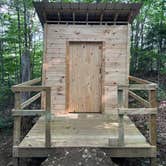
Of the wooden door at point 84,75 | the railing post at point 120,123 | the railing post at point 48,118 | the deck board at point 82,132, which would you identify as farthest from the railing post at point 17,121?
the wooden door at point 84,75

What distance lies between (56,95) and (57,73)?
63cm

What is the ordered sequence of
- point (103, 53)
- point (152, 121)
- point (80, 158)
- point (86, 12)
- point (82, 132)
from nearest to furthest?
1. point (80, 158)
2. point (152, 121)
3. point (82, 132)
4. point (86, 12)
5. point (103, 53)

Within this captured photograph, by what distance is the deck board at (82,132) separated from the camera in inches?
208

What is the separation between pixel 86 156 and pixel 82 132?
4.40 feet

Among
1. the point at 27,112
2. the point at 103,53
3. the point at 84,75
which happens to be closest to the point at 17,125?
the point at 27,112

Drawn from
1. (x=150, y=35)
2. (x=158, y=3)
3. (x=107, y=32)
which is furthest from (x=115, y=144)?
(x=158, y=3)

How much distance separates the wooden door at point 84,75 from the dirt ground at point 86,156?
1.54m

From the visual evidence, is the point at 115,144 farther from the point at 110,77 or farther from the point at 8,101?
the point at 8,101

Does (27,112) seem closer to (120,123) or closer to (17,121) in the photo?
(17,121)

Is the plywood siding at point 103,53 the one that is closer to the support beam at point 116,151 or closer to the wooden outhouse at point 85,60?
the wooden outhouse at point 85,60

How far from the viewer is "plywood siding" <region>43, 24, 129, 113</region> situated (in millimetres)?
8328

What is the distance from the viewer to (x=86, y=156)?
4832 millimetres

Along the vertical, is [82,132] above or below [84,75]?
below

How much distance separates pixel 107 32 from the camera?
8359 mm
